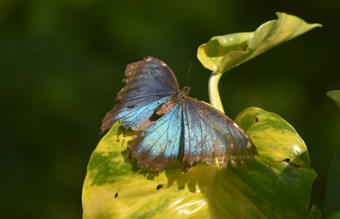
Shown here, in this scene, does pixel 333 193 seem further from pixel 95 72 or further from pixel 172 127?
pixel 95 72

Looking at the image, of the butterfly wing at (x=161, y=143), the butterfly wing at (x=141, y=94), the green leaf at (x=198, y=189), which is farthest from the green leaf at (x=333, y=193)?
the butterfly wing at (x=141, y=94)

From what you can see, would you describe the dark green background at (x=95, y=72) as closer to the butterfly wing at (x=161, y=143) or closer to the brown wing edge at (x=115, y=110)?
the brown wing edge at (x=115, y=110)

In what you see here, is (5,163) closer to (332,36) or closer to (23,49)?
(23,49)

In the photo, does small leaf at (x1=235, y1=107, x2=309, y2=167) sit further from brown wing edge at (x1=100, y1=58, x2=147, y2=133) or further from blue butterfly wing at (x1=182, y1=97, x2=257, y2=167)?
brown wing edge at (x1=100, y1=58, x2=147, y2=133)

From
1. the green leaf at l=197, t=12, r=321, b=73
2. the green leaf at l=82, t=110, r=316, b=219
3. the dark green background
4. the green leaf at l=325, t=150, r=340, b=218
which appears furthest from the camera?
the dark green background

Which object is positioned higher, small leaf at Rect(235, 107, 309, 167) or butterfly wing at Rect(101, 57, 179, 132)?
butterfly wing at Rect(101, 57, 179, 132)


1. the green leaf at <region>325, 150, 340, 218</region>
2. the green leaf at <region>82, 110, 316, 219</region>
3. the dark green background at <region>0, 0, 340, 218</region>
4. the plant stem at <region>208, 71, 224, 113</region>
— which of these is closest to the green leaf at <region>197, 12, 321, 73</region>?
the plant stem at <region>208, 71, 224, 113</region>

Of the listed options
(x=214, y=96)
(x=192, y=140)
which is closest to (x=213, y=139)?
(x=192, y=140)
